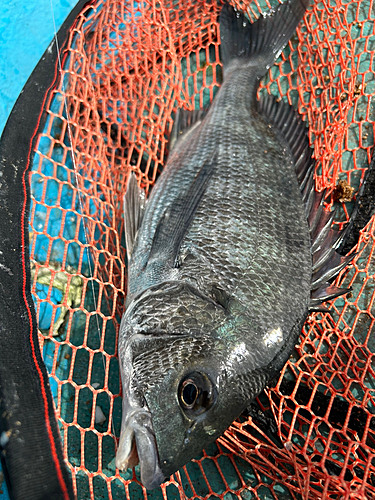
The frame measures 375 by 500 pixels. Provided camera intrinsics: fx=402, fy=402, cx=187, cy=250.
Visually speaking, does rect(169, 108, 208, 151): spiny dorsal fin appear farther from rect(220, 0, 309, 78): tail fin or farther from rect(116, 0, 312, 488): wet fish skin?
rect(220, 0, 309, 78): tail fin

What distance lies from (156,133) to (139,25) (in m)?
0.81

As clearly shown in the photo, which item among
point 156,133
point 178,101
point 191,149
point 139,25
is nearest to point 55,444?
point 191,149

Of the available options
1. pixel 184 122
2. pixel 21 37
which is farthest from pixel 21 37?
pixel 184 122

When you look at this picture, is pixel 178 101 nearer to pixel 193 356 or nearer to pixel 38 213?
pixel 38 213

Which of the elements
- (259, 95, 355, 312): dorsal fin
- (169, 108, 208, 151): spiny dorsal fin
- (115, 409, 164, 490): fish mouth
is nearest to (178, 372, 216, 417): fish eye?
(115, 409, 164, 490): fish mouth

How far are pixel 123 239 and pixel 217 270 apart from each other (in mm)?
920

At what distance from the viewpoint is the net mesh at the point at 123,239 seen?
207 centimetres

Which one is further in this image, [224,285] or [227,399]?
[224,285]

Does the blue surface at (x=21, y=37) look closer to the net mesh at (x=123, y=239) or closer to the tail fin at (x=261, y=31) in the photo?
the net mesh at (x=123, y=239)

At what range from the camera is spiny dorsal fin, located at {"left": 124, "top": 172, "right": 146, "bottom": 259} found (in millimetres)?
2299

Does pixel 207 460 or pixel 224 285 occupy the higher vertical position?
pixel 224 285

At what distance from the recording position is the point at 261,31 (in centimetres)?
300

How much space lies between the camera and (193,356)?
155 cm

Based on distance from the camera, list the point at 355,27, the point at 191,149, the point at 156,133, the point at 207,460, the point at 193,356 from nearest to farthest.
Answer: the point at 193,356 < the point at 207,460 < the point at 191,149 < the point at 156,133 < the point at 355,27
